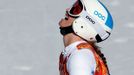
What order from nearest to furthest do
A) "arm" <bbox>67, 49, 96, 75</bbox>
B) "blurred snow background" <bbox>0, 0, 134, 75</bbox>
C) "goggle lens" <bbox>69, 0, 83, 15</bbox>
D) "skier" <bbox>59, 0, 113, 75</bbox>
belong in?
"arm" <bbox>67, 49, 96, 75</bbox>, "skier" <bbox>59, 0, 113, 75</bbox>, "goggle lens" <bbox>69, 0, 83, 15</bbox>, "blurred snow background" <bbox>0, 0, 134, 75</bbox>

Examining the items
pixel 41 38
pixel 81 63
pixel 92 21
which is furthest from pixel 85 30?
pixel 41 38

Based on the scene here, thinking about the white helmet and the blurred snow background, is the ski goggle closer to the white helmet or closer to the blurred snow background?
the white helmet

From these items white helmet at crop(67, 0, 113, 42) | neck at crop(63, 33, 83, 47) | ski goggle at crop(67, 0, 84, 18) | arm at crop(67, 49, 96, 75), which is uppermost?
ski goggle at crop(67, 0, 84, 18)

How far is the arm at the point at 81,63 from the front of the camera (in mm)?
3221

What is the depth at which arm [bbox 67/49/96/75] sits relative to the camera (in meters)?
3.22

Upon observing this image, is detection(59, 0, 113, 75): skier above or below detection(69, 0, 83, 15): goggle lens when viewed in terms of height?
below

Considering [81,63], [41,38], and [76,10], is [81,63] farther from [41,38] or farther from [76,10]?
[41,38]

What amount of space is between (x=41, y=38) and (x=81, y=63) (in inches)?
161

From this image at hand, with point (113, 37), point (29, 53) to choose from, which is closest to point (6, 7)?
point (29, 53)

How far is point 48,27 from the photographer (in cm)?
739

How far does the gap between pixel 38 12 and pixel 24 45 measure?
458mm

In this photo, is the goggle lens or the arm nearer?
the arm

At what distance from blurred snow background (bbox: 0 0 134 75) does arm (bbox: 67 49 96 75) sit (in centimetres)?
369

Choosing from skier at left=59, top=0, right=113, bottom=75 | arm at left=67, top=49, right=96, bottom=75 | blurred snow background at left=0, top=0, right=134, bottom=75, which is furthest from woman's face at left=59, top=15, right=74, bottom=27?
blurred snow background at left=0, top=0, right=134, bottom=75
